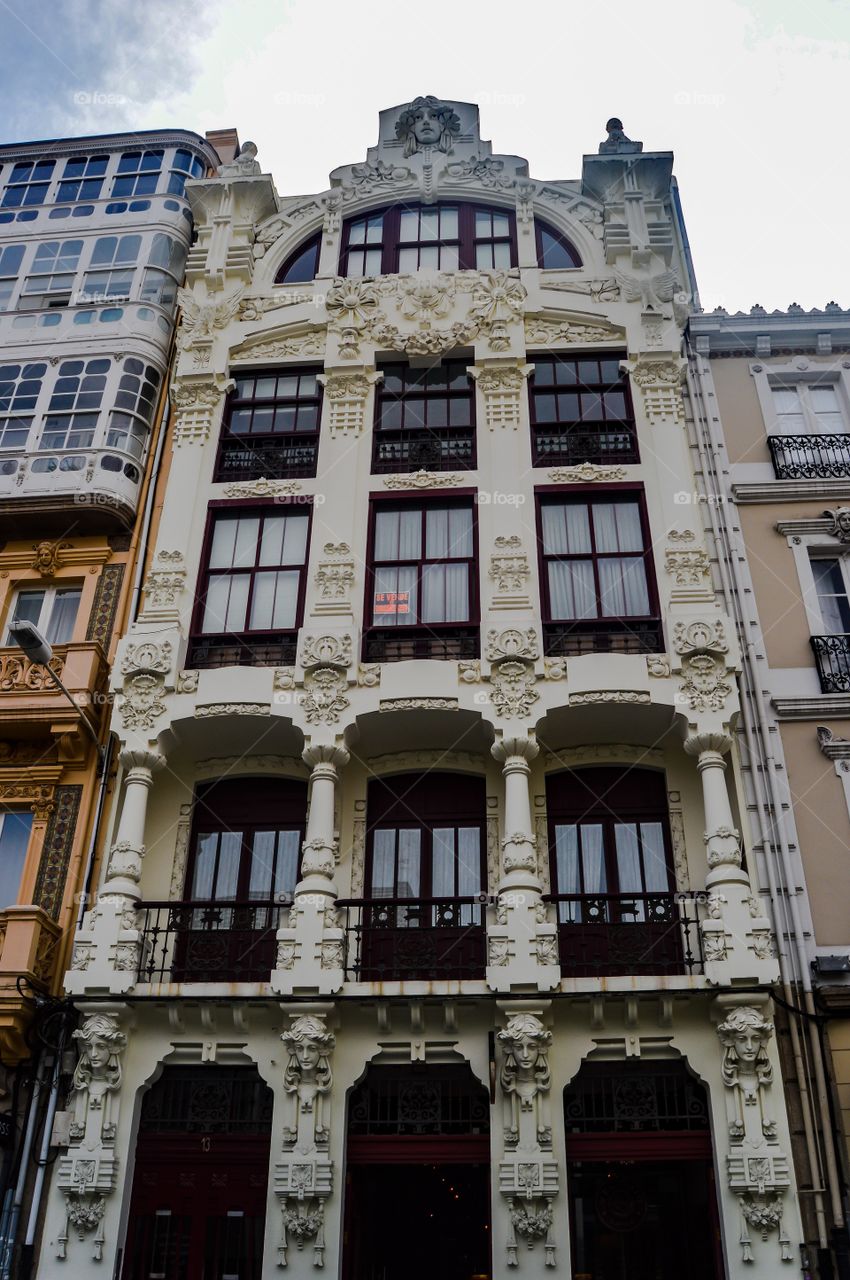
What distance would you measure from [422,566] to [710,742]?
587cm

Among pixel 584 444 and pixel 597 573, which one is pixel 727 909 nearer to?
pixel 597 573

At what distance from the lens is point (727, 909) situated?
49.5 ft

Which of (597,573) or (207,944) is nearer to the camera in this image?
(207,944)

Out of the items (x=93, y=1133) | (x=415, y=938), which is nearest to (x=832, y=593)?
(x=415, y=938)

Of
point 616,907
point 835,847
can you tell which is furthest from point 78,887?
point 835,847

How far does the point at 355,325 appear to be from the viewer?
71.5 feet

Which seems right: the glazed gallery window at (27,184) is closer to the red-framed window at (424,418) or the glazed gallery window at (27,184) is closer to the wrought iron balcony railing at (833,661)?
the red-framed window at (424,418)

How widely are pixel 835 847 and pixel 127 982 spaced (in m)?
10.5

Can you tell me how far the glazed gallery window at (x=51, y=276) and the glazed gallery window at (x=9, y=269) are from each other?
33cm

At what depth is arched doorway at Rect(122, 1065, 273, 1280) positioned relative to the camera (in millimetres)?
14750

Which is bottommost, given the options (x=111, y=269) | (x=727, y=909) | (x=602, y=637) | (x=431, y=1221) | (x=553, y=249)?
(x=431, y=1221)

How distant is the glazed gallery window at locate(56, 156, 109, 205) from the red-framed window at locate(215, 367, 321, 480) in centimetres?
668

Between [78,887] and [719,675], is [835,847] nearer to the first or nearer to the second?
[719,675]

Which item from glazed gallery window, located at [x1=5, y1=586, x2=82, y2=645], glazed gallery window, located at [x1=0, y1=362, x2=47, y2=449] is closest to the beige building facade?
glazed gallery window, located at [x1=5, y1=586, x2=82, y2=645]
